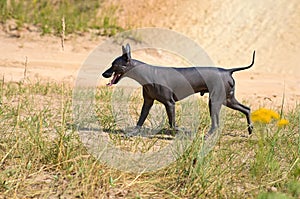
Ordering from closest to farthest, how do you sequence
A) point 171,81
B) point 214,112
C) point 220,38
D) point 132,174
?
point 132,174 < point 171,81 < point 214,112 < point 220,38

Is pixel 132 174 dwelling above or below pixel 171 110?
below

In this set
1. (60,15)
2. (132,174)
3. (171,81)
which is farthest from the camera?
(60,15)

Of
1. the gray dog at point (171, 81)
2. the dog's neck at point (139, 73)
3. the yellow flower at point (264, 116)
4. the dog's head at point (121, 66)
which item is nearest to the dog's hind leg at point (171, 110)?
the gray dog at point (171, 81)

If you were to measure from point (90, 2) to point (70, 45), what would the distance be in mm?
2624

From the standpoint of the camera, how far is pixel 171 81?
5055 millimetres

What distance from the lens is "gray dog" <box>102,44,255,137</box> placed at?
4938 millimetres

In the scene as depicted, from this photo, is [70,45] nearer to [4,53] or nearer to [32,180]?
[4,53]

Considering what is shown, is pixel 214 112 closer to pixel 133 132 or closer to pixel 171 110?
pixel 171 110

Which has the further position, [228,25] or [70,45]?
[228,25]

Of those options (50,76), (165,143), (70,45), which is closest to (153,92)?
(165,143)

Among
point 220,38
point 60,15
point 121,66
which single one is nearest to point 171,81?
point 121,66

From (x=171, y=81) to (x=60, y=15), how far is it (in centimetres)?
1149

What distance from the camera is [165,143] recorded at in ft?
16.2

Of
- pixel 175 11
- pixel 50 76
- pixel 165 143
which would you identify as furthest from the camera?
pixel 175 11
